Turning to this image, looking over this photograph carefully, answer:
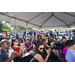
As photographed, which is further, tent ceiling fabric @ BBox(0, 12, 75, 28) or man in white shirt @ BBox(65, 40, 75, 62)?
tent ceiling fabric @ BBox(0, 12, 75, 28)

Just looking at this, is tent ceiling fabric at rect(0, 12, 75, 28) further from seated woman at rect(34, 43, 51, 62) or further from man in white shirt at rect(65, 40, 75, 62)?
man in white shirt at rect(65, 40, 75, 62)

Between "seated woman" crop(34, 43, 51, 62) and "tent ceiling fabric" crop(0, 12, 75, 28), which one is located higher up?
"tent ceiling fabric" crop(0, 12, 75, 28)

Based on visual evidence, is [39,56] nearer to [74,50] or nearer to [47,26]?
[74,50]

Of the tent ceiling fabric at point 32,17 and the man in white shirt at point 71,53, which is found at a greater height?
the tent ceiling fabric at point 32,17

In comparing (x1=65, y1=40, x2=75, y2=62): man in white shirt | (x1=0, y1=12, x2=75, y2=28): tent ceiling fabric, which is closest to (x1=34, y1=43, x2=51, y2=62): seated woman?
(x1=65, y1=40, x2=75, y2=62): man in white shirt

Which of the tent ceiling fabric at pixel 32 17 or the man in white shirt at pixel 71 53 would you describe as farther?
the tent ceiling fabric at pixel 32 17

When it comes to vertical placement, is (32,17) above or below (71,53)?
above

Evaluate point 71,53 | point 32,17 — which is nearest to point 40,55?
point 71,53

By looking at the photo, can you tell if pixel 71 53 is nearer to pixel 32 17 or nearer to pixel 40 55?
pixel 40 55

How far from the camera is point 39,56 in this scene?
159 cm

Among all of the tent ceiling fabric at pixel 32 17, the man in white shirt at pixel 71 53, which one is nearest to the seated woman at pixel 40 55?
the man in white shirt at pixel 71 53

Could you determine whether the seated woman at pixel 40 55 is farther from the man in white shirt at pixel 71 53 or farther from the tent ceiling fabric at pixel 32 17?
the tent ceiling fabric at pixel 32 17

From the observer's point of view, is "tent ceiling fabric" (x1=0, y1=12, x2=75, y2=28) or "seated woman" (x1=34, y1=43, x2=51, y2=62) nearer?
"seated woman" (x1=34, y1=43, x2=51, y2=62)
